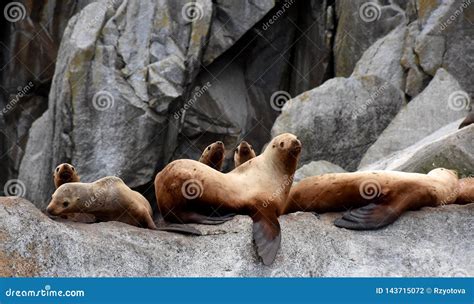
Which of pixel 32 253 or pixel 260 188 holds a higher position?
pixel 260 188

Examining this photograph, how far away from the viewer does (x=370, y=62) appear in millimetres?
16109

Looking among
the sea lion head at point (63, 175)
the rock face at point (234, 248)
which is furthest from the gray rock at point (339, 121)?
the rock face at point (234, 248)

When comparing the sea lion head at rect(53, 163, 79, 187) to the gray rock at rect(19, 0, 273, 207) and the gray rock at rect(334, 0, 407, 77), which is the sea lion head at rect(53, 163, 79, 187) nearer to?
the gray rock at rect(19, 0, 273, 207)

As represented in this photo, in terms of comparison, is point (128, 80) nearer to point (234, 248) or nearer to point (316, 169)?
point (316, 169)

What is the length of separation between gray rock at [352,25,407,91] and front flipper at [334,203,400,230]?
8567 mm

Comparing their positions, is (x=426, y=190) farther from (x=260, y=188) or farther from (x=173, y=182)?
(x=173, y=182)

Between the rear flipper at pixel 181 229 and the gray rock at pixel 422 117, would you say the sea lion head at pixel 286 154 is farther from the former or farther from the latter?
the gray rock at pixel 422 117

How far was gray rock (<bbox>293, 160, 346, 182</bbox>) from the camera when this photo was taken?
12750 millimetres

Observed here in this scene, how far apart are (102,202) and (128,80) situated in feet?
33.7

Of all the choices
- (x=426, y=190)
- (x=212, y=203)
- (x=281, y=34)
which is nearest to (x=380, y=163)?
(x=426, y=190)

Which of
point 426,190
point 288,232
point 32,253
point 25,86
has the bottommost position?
point 25,86

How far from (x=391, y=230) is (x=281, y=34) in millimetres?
11978

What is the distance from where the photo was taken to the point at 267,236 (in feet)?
21.0

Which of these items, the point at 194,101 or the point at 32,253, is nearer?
the point at 32,253
